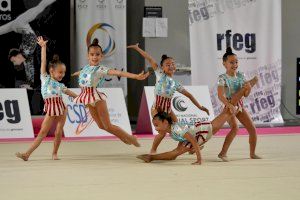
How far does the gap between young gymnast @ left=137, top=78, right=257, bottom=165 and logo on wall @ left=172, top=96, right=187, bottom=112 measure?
146 inches

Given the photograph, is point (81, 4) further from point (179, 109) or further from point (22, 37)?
point (179, 109)

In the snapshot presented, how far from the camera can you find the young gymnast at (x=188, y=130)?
6.62 m

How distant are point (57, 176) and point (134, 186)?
3.19ft

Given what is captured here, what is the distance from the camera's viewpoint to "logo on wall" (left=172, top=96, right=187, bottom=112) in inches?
423

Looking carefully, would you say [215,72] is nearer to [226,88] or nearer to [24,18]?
[24,18]

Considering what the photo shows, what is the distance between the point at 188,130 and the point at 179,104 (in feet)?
13.5

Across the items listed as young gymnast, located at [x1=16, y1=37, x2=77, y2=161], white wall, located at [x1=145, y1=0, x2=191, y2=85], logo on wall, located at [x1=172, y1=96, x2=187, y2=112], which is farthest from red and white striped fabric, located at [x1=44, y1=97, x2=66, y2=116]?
white wall, located at [x1=145, y1=0, x2=191, y2=85]

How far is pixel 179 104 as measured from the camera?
1077 centimetres

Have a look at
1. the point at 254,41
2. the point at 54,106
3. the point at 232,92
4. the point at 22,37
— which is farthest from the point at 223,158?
the point at 22,37

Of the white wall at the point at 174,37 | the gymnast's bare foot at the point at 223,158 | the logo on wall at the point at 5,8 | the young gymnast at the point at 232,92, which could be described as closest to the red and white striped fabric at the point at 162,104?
the young gymnast at the point at 232,92

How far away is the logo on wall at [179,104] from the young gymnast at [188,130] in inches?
146

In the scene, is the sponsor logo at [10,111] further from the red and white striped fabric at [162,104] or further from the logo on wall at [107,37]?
the red and white striped fabric at [162,104]

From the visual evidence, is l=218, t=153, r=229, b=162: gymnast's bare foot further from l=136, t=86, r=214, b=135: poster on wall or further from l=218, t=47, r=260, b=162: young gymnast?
l=136, t=86, r=214, b=135: poster on wall

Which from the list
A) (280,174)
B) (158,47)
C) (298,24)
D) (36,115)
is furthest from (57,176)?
(298,24)
